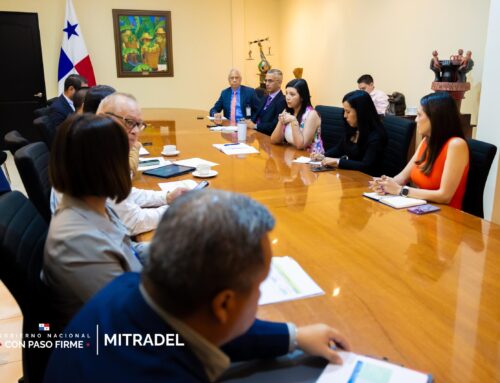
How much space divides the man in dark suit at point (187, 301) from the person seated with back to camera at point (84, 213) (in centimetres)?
36

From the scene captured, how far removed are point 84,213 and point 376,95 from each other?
4552 mm

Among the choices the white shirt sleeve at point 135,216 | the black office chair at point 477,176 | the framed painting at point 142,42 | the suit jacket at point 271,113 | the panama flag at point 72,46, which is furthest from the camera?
the framed painting at point 142,42

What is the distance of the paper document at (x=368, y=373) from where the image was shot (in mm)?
840

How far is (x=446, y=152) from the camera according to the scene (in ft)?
7.02

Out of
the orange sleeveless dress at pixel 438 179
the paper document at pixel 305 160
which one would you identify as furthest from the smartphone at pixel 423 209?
the paper document at pixel 305 160

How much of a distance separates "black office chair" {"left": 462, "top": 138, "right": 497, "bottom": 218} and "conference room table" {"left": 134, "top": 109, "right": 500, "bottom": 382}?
1.33ft

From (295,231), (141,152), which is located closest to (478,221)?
(295,231)

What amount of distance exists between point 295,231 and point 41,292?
88 centimetres

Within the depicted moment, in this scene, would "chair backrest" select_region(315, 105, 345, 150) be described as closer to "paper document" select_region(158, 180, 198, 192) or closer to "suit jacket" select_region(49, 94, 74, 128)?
"paper document" select_region(158, 180, 198, 192)

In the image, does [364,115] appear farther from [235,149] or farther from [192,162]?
[192,162]

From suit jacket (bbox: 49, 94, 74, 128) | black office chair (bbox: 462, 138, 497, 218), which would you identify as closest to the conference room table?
black office chair (bbox: 462, 138, 497, 218)

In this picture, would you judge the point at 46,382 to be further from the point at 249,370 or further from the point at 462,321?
the point at 462,321

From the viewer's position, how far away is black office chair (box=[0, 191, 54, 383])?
104 cm

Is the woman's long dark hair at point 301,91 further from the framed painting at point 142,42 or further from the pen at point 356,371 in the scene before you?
the framed painting at point 142,42
